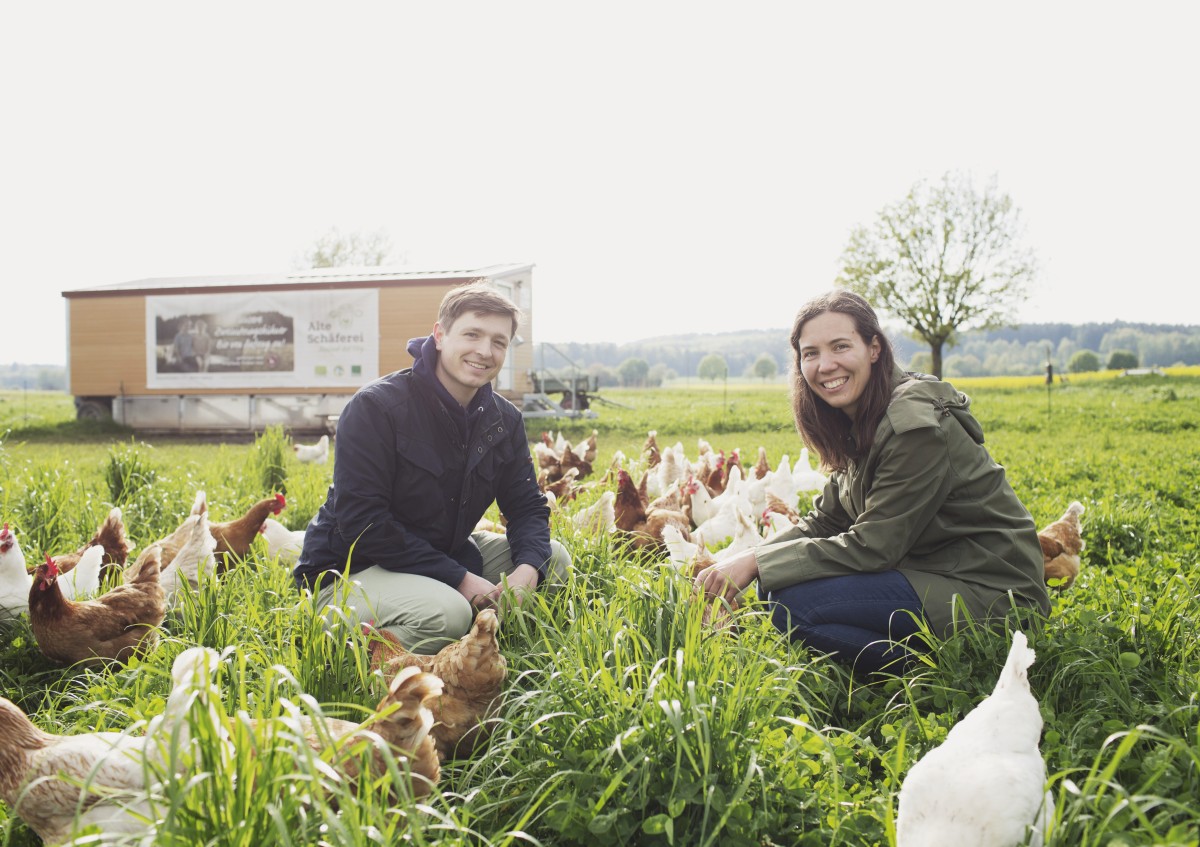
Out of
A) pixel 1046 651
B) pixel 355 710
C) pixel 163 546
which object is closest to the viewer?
pixel 355 710

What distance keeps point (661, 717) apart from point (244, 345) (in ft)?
57.2

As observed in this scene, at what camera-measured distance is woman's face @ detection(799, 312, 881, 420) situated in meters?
3.06

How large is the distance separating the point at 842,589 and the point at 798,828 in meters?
1.15

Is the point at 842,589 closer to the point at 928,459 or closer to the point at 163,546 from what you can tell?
the point at 928,459

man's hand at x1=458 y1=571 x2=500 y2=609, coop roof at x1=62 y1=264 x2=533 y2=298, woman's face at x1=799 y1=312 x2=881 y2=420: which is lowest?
man's hand at x1=458 y1=571 x2=500 y2=609

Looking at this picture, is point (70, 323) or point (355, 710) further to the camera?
point (70, 323)

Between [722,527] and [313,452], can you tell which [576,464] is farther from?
[313,452]

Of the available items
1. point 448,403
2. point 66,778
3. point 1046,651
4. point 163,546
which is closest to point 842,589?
point 1046,651

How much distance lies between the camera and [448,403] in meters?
3.36

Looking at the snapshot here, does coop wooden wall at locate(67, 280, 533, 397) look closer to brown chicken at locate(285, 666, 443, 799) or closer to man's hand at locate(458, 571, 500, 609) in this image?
man's hand at locate(458, 571, 500, 609)

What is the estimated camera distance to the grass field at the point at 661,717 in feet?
5.57

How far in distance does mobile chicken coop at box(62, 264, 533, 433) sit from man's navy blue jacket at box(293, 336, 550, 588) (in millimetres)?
13495

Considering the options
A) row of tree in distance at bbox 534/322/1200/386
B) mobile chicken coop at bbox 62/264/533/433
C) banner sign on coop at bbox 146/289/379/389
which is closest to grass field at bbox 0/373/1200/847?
mobile chicken coop at bbox 62/264/533/433

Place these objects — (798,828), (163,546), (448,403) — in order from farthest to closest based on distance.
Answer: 1. (163,546)
2. (448,403)
3. (798,828)
